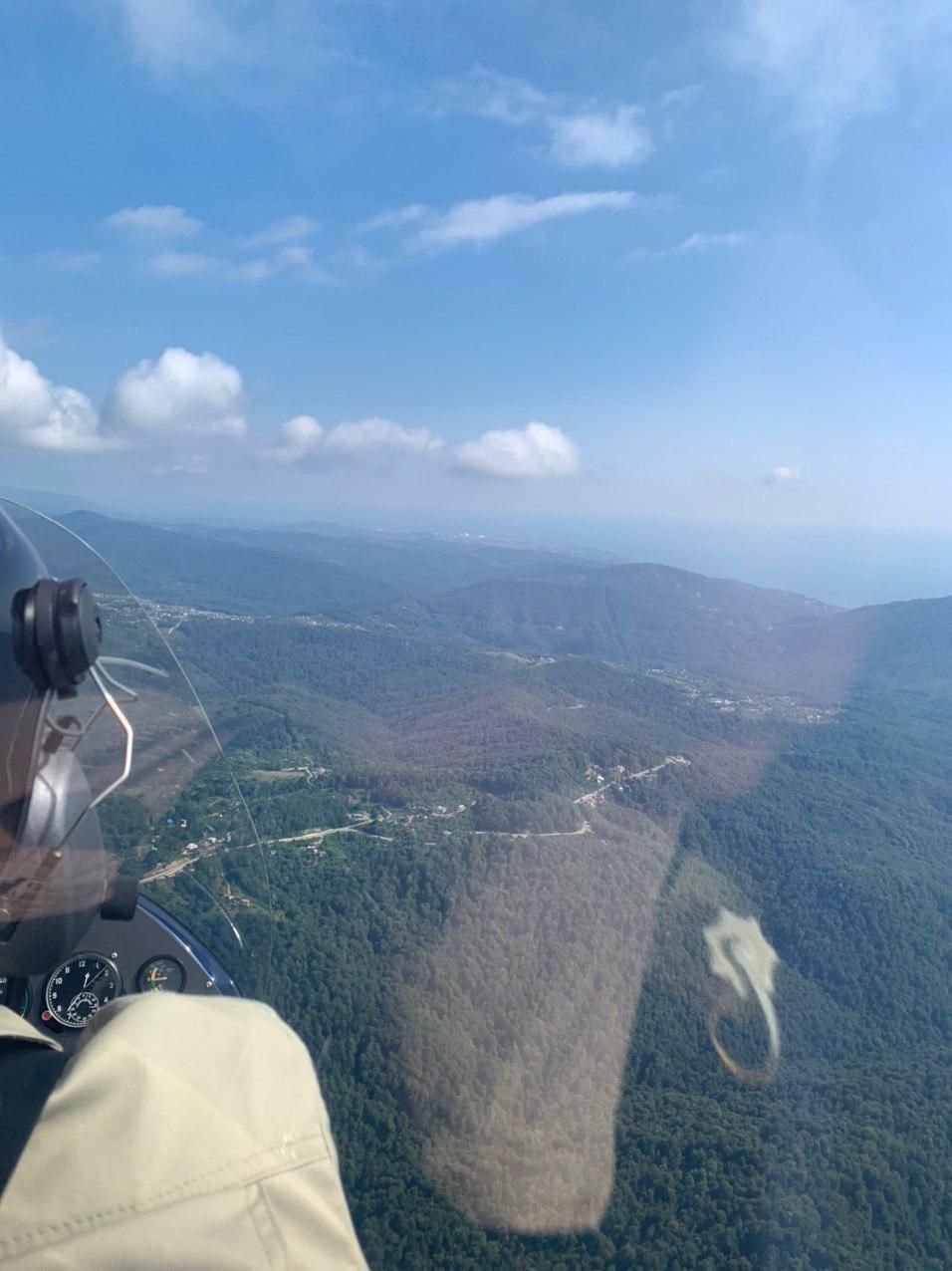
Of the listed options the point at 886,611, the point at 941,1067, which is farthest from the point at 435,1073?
the point at 886,611

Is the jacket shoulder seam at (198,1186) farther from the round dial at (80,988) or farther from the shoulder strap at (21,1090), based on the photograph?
the round dial at (80,988)

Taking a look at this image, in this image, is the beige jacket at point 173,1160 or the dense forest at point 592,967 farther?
the dense forest at point 592,967

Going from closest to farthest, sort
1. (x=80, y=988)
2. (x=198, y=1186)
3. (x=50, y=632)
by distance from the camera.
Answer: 1. (x=198, y=1186)
2. (x=50, y=632)
3. (x=80, y=988)

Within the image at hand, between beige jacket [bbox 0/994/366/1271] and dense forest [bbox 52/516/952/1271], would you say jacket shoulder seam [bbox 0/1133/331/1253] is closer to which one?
beige jacket [bbox 0/994/366/1271]

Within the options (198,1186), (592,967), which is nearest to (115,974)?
(198,1186)

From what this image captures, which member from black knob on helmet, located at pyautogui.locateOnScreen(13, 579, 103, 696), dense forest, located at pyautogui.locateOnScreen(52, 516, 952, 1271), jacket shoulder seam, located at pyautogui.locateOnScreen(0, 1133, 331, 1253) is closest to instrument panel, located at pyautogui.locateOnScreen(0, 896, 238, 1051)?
dense forest, located at pyautogui.locateOnScreen(52, 516, 952, 1271)

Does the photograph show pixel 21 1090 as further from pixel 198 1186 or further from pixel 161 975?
pixel 161 975

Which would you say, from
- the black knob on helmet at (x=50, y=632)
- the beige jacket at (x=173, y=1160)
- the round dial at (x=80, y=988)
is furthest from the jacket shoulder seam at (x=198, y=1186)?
the round dial at (x=80, y=988)

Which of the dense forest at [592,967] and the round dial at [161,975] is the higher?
the round dial at [161,975]
